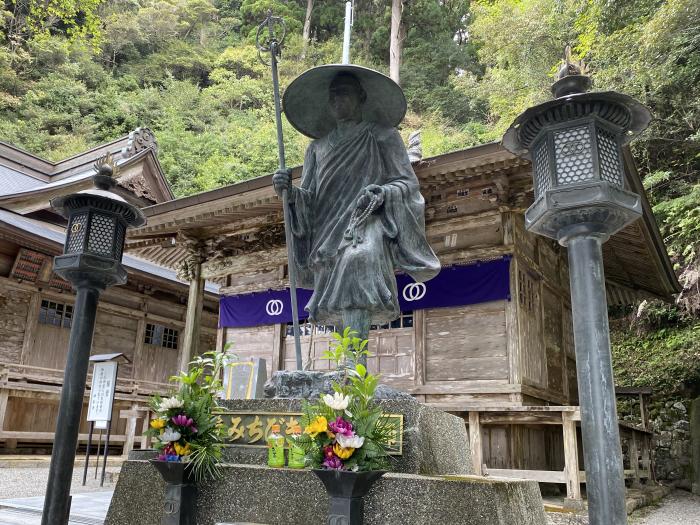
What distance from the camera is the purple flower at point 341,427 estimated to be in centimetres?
269

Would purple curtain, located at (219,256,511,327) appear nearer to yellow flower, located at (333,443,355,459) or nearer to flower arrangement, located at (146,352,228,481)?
flower arrangement, located at (146,352,228,481)

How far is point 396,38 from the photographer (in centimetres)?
2695

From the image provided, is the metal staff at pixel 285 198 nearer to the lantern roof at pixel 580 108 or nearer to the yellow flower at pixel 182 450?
the yellow flower at pixel 182 450

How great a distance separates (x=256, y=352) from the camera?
11484 mm

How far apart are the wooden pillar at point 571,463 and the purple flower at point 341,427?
217 inches

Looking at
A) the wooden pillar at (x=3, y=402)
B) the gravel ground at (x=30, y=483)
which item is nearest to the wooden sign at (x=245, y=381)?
the gravel ground at (x=30, y=483)

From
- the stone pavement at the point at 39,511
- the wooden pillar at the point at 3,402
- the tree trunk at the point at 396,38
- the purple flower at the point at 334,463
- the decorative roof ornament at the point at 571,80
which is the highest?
the tree trunk at the point at 396,38

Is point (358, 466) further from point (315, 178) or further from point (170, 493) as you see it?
point (315, 178)

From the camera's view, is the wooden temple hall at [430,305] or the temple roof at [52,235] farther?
the temple roof at [52,235]

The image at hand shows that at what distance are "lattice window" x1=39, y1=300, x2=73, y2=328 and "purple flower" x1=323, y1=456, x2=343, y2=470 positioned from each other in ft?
45.2

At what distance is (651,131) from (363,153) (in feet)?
41.0

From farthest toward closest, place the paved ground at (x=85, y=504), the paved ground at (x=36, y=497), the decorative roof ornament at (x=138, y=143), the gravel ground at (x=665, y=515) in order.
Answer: the decorative roof ornament at (x=138, y=143)
the gravel ground at (x=665, y=515)
the paved ground at (x=85, y=504)
the paved ground at (x=36, y=497)

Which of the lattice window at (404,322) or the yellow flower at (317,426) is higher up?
the lattice window at (404,322)

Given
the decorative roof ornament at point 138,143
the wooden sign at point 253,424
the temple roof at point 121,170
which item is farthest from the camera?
the decorative roof ornament at point 138,143
